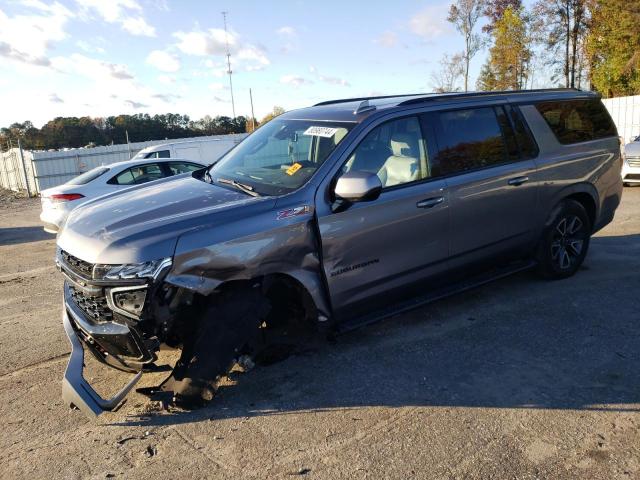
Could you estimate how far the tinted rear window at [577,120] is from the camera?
5.39 m

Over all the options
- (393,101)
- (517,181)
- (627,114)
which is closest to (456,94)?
(393,101)

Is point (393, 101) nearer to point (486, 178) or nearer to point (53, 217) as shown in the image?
point (486, 178)

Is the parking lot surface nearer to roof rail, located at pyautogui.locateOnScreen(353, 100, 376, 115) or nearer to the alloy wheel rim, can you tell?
the alloy wheel rim

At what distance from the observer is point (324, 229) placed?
12.4ft

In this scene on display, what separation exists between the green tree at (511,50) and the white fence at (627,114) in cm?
1105

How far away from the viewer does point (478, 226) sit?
4.70m

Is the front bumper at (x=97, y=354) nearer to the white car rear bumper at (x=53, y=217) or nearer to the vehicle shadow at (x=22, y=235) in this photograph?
the white car rear bumper at (x=53, y=217)

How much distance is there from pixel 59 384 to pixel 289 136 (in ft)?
8.95

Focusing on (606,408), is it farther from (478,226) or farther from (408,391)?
(478,226)

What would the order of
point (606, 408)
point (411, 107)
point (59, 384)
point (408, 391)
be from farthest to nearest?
point (411, 107) < point (59, 384) < point (408, 391) < point (606, 408)

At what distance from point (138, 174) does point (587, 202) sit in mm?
8492

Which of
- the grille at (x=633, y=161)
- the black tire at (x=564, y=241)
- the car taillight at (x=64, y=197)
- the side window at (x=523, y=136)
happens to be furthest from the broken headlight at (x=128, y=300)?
the grille at (x=633, y=161)

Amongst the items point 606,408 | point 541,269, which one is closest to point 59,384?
point 606,408

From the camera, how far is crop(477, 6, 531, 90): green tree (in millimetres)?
33300
